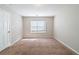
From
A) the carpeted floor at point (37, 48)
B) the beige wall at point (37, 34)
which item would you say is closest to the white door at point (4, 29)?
the carpeted floor at point (37, 48)

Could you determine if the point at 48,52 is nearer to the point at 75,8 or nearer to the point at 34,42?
the point at 34,42

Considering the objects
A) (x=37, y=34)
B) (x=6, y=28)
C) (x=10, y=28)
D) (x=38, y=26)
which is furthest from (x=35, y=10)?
(x=6, y=28)

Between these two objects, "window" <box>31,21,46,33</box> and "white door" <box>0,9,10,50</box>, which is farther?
"window" <box>31,21,46,33</box>

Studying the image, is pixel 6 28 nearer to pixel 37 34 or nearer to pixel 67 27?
pixel 37 34

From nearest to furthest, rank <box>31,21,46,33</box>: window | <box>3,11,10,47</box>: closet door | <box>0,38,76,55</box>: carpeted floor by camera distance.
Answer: <box>0,38,76,55</box>: carpeted floor
<box>3,11,10,47</box>: closet door
<box>31,21,46,33</box>: window

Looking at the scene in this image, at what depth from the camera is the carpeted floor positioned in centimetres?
205

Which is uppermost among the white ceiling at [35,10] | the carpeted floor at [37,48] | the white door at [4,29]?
the white ceiling at [35,10]

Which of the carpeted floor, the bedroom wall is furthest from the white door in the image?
the carpeted floor

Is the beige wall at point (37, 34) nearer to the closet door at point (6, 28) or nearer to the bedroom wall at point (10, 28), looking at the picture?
the bedroom wall at point (10, 28)

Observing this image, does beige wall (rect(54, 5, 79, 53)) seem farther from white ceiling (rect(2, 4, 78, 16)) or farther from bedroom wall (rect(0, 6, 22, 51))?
bedroom wall (rect(0, 6, 22, 51))

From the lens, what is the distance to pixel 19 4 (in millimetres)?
1959

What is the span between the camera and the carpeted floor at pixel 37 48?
6.71ft

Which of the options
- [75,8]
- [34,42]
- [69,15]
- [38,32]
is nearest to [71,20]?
[69,15]
